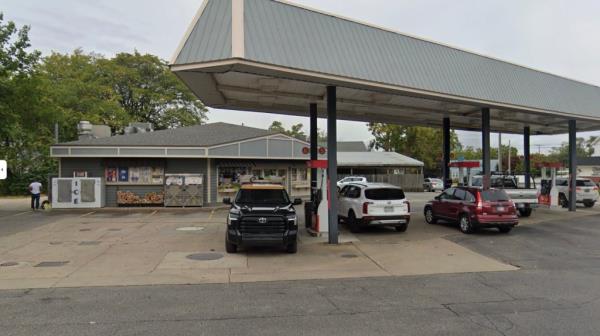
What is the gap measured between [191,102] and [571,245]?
4589cm

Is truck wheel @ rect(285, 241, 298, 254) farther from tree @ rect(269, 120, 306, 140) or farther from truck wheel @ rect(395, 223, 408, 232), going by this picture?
tree @ rect(269, 120, 306, 140)

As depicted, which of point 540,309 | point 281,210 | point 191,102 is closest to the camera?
point 540,309

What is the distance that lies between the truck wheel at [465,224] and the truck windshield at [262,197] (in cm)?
682

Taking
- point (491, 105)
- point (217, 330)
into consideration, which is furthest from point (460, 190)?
point (217, 330)

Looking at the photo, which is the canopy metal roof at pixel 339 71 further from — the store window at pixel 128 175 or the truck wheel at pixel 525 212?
the store window at pixel 128 175

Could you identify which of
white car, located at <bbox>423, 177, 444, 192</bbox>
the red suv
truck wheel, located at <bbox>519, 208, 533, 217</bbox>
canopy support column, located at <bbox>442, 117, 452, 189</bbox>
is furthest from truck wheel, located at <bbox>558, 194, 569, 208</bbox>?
white car, located at <bbox>423, 177, 444, 192</bbox>

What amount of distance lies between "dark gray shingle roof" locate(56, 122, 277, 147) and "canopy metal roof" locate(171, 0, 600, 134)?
28.4 feet

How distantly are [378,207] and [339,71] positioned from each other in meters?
5.19

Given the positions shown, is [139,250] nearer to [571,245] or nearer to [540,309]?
[540,309]

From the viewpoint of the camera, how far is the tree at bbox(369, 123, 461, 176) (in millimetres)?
62375

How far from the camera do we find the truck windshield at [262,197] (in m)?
12.6

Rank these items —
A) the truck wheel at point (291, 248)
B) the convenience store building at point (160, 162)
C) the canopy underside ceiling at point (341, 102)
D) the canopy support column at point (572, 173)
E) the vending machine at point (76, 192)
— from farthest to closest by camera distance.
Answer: the convenience store building at point (160, 162), the vending machine at point (76, 192), the canopy support column at point (572, 173), the canopy underside ceiling at point (341, 102), the truck wheel at point (291, 248)

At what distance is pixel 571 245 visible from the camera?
44.6 feet

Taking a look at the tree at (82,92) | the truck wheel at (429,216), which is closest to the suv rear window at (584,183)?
the truck wheel at (429,216)
